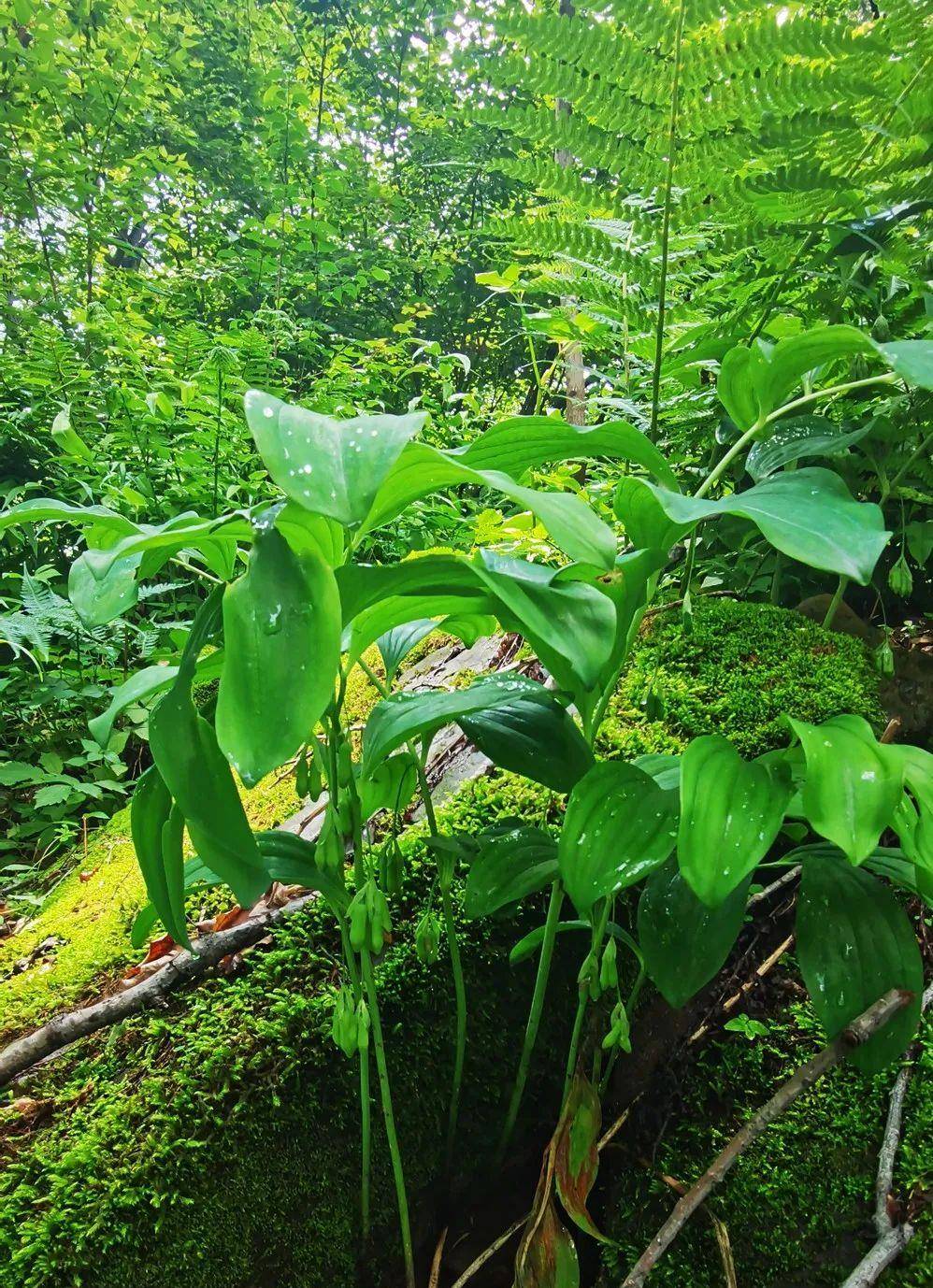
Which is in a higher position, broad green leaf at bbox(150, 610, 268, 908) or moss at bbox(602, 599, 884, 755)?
broad green leaf at bbox(150, 610, 268, 908)

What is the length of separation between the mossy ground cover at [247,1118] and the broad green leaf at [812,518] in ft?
1.21

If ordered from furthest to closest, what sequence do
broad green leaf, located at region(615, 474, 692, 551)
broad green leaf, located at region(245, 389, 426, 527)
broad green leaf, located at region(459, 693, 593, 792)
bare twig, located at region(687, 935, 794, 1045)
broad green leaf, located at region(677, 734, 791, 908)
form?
bare twig, located at region(687, 935, 794, 1045) → broad green leaf, located at region(459, 693, 593, 792) → broad green leaf, located at region(615, 474, 692, 551) → broad green leaf, located at region(677, 734, 791, 908) → broad green leaf, located at region(245, 389, 426, 527)

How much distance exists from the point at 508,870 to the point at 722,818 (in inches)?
13.2

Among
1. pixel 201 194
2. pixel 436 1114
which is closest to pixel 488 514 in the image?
pixel 436 1114

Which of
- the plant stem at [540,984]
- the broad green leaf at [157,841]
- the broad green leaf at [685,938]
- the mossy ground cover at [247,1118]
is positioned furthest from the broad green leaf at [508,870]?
the broad green leaf at [157,841]

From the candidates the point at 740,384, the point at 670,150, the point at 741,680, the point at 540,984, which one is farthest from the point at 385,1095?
the point at 670,150

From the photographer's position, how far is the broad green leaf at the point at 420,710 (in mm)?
702

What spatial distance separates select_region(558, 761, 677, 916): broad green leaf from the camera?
0.65 metres

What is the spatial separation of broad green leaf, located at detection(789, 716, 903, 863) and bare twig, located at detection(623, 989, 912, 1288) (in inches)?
12.2

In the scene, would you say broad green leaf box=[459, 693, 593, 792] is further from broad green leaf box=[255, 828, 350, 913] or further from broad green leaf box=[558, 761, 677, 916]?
broad green leaf box=[255, 828, 350, 913]

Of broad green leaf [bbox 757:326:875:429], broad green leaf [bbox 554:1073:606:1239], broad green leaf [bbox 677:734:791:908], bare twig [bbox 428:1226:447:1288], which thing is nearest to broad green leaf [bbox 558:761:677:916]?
broad green leaf [bbox 677:734:791:908]

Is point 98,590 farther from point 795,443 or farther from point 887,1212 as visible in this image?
point 887,1212

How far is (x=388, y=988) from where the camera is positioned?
1068 mm

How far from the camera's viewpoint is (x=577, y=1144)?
0.87 m
